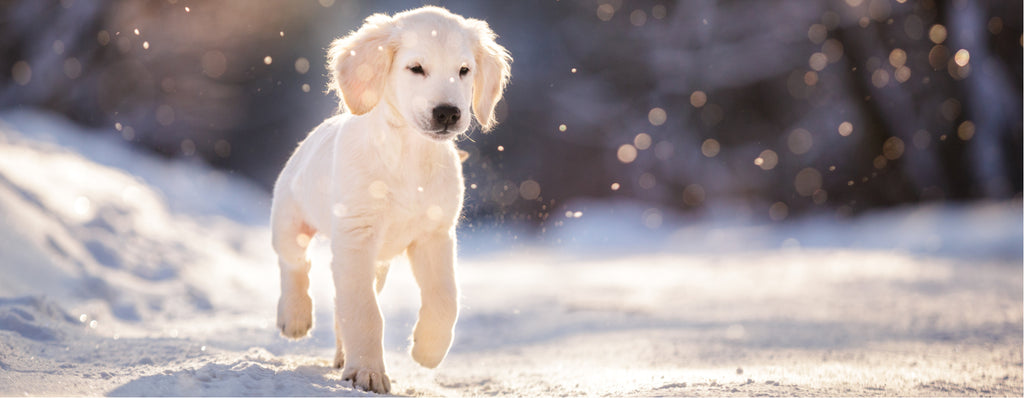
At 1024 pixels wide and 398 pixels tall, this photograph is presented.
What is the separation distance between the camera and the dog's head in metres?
3.53

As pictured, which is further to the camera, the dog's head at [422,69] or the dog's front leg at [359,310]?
the dog's front leg at [359,310]

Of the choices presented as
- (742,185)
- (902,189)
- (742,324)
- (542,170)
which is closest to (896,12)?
(902,189)

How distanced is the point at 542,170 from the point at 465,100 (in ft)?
49.3

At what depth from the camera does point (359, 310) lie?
370 centimetres

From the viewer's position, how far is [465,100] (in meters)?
3.63

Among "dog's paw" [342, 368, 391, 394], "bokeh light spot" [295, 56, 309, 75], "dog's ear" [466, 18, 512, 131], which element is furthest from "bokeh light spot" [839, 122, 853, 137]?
"dog's paw" [342, 368, 391, 394]

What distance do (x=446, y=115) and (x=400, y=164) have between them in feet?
1.59

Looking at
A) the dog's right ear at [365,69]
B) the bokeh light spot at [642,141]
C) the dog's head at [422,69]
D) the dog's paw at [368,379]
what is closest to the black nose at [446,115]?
the dog's head at [422,69]

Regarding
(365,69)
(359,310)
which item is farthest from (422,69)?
(359,310)

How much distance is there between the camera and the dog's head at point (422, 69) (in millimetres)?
3527

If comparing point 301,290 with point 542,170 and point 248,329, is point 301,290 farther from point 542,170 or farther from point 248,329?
point 542,170

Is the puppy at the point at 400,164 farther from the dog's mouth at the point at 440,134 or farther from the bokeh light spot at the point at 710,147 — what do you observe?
the bokeh light spot at the point at 710,147

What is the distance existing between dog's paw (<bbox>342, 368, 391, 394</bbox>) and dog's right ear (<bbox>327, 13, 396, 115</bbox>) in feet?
4.09

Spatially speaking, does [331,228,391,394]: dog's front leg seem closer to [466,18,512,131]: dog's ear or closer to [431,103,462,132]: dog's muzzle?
[431,103,462,132]: dog's muzzle
